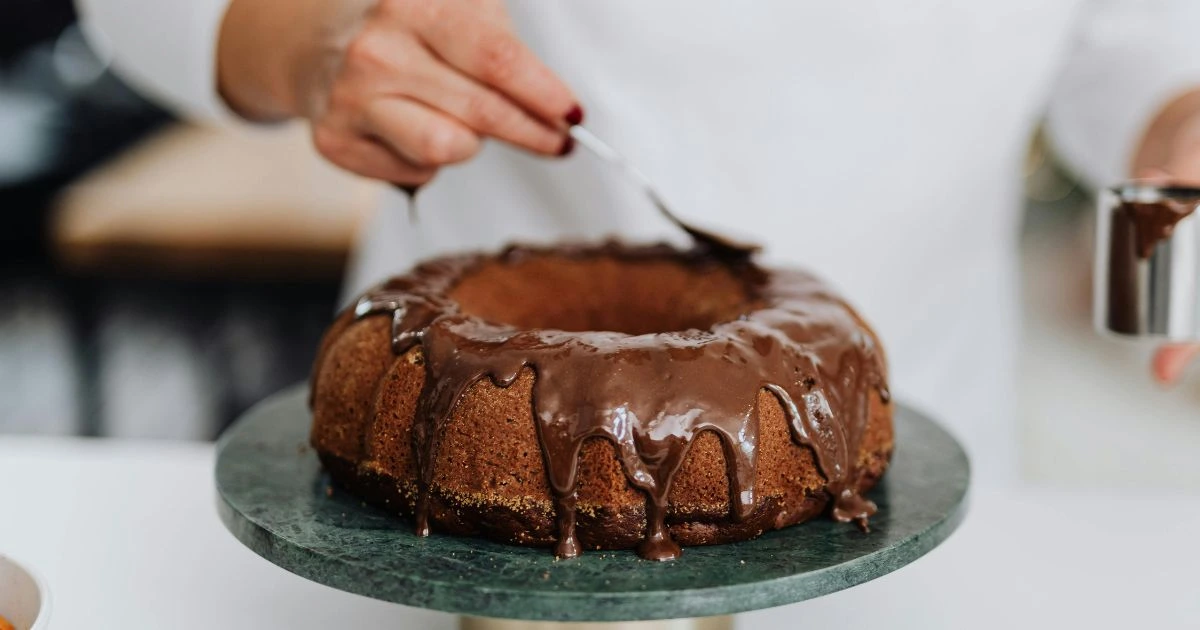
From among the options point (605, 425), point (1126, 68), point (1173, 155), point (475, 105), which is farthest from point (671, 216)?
point (1126, 68)

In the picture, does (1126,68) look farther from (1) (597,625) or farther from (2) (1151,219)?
(1) (597,625)

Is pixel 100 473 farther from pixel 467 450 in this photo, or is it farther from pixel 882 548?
pixel 882 548

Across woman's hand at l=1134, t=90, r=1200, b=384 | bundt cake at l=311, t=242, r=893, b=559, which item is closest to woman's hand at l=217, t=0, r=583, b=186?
bundt cake at l=311, t=242, r=893, b=559

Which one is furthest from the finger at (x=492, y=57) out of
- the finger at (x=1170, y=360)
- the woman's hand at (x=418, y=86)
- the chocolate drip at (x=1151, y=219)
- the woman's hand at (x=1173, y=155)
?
the finger at (x=1170, y=360)

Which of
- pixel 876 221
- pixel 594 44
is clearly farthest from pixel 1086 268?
pixel 594 44

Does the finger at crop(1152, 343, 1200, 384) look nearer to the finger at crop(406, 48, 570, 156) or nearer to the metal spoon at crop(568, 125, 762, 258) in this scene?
the metal spoon at crop(568, 125, 762, 258)

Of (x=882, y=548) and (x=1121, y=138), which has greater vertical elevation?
(x=1121, y=138)

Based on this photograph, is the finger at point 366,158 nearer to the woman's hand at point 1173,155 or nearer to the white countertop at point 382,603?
the white countertop at point 382,603
